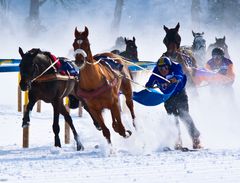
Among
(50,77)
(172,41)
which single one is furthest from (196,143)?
(50,77)

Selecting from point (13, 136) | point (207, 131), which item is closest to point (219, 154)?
point (207, 131)

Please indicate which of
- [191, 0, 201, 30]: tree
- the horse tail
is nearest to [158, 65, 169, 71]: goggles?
the horse tail

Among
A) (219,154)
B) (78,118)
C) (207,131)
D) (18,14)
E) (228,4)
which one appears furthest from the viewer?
(18,14)

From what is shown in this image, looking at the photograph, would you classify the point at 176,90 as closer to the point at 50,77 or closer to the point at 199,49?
the point at 50,77

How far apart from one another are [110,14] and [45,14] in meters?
5.33

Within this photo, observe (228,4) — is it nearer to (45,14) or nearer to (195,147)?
(45,14)

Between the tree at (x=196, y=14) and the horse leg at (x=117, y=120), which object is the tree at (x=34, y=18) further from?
the horse leg at (x=117, y=120)

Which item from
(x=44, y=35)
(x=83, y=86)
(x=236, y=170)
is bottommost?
(x=236, y=170)

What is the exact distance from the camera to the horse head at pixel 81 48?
973 centimetres

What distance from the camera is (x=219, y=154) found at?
31.1 feet

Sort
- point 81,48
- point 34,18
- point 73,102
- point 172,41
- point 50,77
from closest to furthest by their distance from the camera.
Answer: point 81,48 < point 172,41 < point 50,77 < point 73,102 < point 34,18

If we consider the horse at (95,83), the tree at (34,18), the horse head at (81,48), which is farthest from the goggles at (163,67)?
the tree at (34,18)

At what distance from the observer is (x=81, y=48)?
32.7ft

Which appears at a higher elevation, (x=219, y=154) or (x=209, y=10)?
(x=209, y=10)
